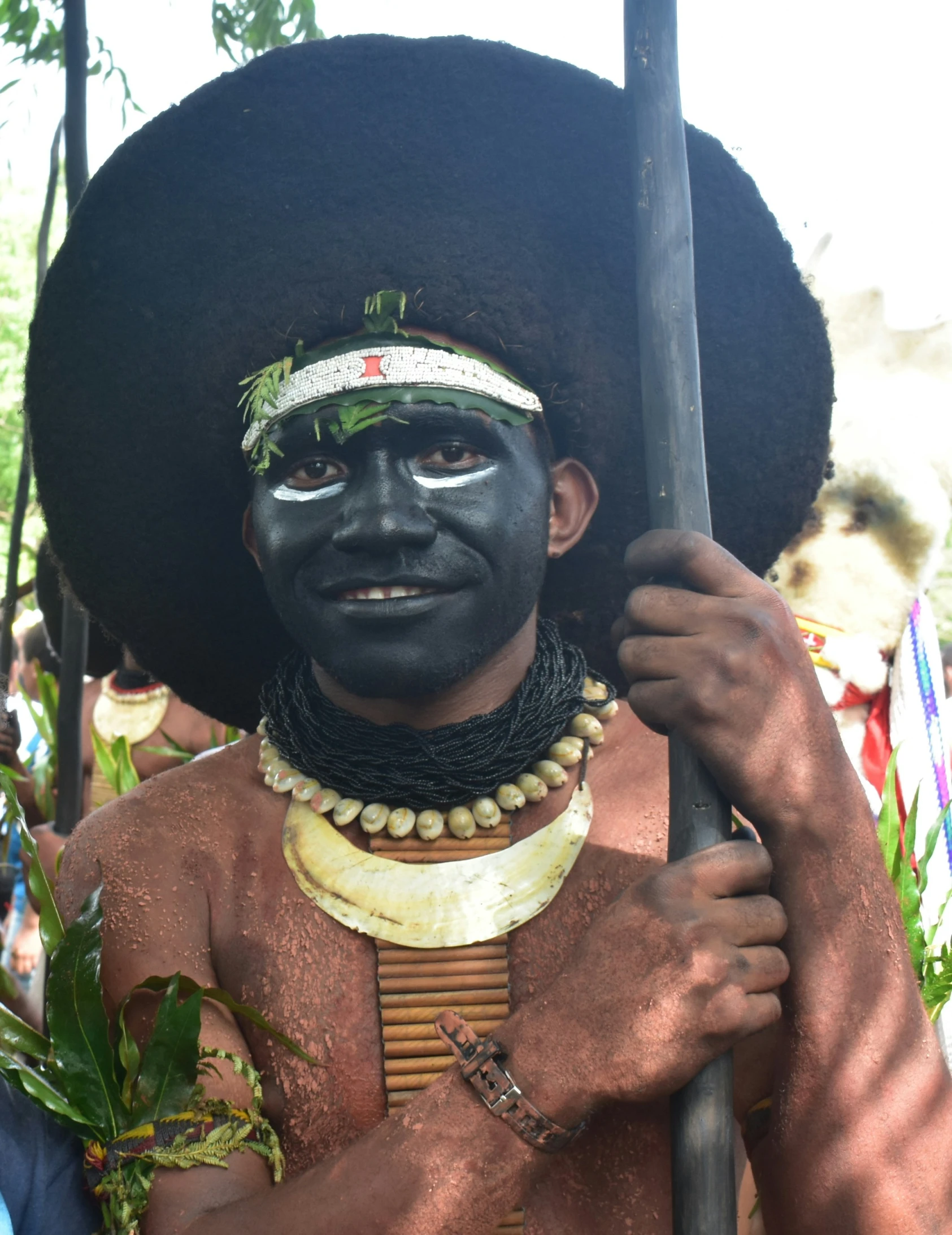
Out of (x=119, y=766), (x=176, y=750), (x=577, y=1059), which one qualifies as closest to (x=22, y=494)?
(x=119, y=766)

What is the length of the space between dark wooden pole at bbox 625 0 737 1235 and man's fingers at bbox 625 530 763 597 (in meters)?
0.04

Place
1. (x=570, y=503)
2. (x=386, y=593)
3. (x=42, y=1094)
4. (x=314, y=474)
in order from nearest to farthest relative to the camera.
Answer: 1. (x=42, y=1094)
2. (x=386, y=593)
3. (x=314, y=474)
4. (x=570, y=503)

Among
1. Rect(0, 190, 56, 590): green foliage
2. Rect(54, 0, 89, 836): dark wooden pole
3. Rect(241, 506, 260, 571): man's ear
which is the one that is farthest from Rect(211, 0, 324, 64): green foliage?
Rect(0, 190, 56, 590): green foliage

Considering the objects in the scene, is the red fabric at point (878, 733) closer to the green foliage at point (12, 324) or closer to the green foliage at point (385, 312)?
the green foliage at point (385, 312)

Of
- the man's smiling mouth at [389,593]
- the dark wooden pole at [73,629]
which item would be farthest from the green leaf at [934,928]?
the dark wooden pole at [73,629]

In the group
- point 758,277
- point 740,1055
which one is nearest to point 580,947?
point 740,1055

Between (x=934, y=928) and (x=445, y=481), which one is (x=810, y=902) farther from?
(x=934, y=928)

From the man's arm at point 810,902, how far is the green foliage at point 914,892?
87 cm

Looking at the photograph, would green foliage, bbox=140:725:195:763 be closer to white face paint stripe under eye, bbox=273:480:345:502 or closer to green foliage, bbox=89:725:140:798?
green foliage, bbox=89:725:140:798

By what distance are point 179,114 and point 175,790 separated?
141 centimetres

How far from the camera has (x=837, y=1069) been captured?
2.02 m

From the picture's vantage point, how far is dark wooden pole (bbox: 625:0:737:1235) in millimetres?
1985

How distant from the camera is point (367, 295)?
2539 millimetres

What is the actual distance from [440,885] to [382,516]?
2.23 feet
